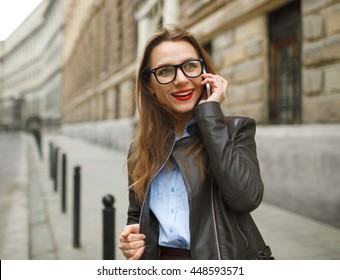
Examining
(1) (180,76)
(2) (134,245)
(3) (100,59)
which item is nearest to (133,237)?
(2) (134,245)

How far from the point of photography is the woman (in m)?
1.30

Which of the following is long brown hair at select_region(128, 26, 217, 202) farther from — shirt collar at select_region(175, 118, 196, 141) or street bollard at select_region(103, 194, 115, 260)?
street bollard at select_region(103, 194, 115, 260)

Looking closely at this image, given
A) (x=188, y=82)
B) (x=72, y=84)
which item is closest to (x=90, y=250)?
(x=188, y=82)

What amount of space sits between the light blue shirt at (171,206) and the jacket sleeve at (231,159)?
0.13 m

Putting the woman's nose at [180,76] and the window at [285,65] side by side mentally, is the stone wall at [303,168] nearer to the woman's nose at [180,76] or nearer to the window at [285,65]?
the window at [285,65]

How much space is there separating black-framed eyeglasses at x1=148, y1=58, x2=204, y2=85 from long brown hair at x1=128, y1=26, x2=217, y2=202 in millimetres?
81

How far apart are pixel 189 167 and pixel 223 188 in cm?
15

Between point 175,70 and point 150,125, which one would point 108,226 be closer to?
point 150,125

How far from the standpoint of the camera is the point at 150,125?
60.6 inches

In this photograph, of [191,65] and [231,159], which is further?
[191,65]

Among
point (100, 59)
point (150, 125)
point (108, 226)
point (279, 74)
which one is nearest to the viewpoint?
point (150, 125)

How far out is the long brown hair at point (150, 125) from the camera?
145 centimetres
